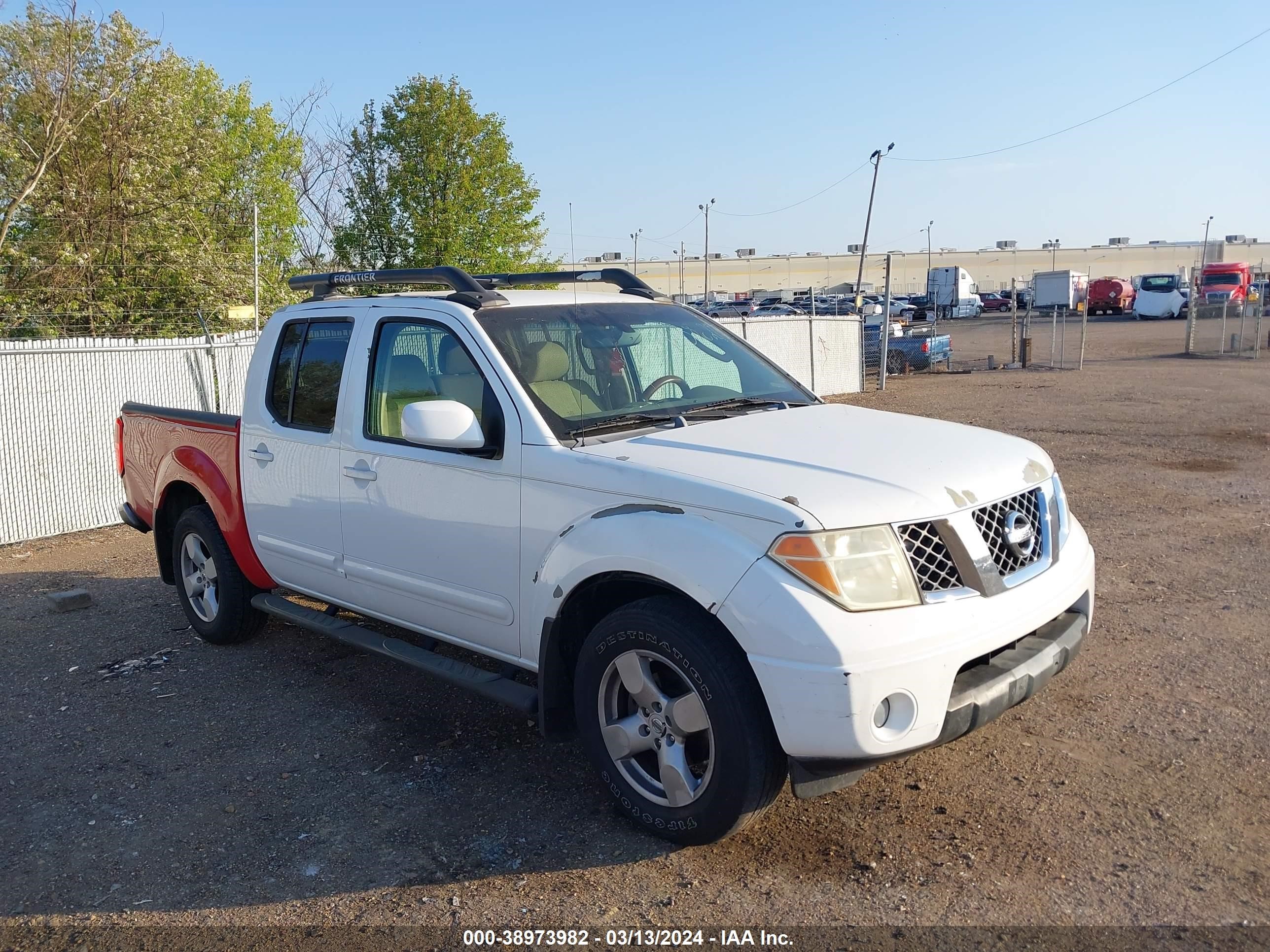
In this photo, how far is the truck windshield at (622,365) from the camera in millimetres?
4359

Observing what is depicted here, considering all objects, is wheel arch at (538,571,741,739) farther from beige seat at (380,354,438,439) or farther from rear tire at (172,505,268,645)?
rear tire at (172,505,268,645)

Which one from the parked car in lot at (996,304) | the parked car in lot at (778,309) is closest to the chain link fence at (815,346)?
the parked car in lot at (778,309)

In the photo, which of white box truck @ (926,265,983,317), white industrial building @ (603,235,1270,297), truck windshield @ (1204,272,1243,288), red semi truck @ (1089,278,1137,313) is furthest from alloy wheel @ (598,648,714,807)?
white industrial building @ (603,235,1270,297)

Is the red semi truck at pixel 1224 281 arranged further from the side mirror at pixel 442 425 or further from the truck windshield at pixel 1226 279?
the side mirror at pixel 442 425

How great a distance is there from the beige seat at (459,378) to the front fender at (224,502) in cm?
189

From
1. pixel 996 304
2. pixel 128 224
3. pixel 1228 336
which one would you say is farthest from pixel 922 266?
pixel 128 224

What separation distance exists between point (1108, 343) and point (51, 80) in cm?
3260

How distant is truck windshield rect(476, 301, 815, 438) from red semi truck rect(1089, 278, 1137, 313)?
61.0 m

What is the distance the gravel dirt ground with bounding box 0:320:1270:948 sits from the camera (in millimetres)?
3432

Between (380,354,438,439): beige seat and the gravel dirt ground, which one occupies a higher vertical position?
(380,354,438,439): beige seat

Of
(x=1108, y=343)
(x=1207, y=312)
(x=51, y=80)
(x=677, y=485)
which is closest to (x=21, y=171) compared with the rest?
(x=51, y=80)

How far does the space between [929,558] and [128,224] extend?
1619 centimetres

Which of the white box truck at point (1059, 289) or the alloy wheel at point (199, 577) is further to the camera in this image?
the white box truck at point (1059, 289)

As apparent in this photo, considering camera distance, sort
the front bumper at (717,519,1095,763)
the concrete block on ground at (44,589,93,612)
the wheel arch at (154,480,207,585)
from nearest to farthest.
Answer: the front bumper at (717,519,1095,763), the wheel arch at (154,480,207,585), the concrete block on ground at (44,589,93,612)
